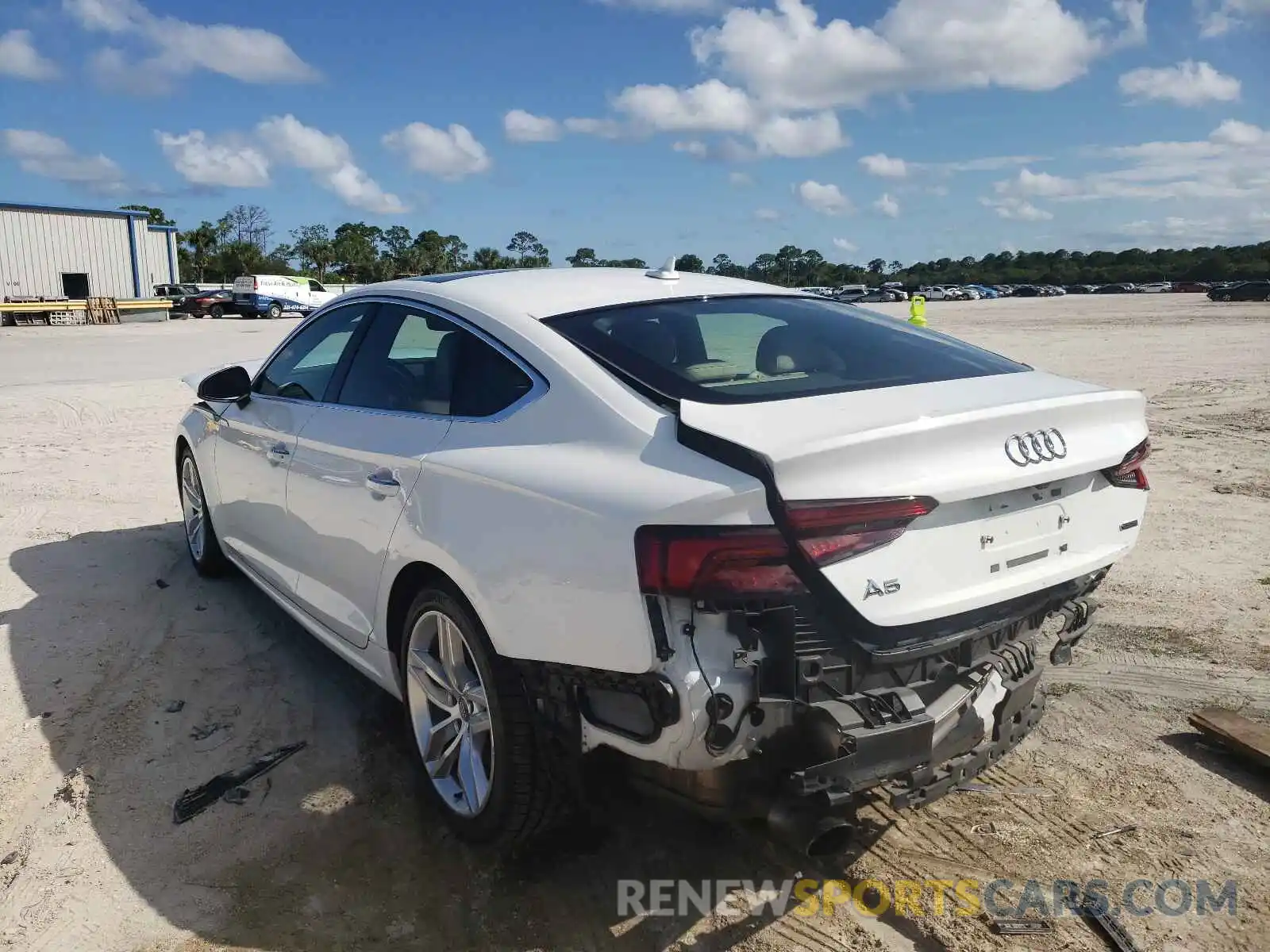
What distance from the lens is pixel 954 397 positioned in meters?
2.64

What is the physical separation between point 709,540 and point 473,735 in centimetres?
121

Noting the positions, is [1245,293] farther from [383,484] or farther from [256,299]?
[383,484]

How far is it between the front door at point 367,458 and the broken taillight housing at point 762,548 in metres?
1.11

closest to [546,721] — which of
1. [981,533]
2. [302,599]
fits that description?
[981,533]

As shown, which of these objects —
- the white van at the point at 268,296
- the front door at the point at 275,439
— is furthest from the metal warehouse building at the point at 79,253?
the front door at the point at 275,439

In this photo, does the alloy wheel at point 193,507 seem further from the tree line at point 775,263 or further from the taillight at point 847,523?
the tree line at point 775,263

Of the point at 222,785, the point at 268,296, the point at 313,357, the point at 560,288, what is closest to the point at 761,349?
the point at 560,288

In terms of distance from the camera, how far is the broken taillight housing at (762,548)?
2.21m

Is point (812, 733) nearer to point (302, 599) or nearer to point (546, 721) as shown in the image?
point (546, 721)

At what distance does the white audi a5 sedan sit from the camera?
225 cm

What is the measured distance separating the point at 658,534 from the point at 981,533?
828 mm

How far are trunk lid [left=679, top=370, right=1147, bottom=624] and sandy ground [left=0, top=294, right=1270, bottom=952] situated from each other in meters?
0.96

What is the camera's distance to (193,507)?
18.8 ft

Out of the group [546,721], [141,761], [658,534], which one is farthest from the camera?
[141,761]
